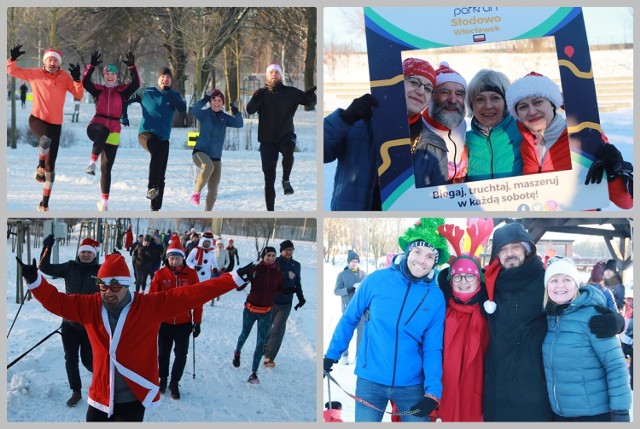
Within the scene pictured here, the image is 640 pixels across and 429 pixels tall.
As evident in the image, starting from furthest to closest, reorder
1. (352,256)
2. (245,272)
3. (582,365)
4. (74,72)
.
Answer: (74,72)
(352,256)
(582,365)
(245,272)

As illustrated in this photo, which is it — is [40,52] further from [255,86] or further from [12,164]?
[255,86]

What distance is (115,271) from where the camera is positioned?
5.37 metres

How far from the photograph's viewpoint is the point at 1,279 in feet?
22.4

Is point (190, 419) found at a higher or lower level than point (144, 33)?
lower

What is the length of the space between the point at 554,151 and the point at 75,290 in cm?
397

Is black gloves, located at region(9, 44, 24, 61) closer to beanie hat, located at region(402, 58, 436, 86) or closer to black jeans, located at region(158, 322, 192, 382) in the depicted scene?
black jeans, located at region(158, 322, 192, 382)

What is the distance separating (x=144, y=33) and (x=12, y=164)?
2.06 meters

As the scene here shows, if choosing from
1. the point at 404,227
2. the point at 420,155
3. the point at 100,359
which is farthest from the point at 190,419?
the point at 420,155

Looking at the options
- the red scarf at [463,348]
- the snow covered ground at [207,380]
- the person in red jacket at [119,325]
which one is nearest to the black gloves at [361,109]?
the red scarf at [463,348]

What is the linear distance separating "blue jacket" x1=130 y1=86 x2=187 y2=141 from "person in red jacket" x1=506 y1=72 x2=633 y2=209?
9.62ft

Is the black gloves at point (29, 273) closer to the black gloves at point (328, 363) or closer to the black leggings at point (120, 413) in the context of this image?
the black leggings at point (120, 413)

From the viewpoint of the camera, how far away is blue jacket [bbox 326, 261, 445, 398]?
583 centimetres

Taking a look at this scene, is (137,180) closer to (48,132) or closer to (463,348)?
(48,132)

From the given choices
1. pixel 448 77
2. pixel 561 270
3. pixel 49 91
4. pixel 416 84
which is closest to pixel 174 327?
pixel 49 91
